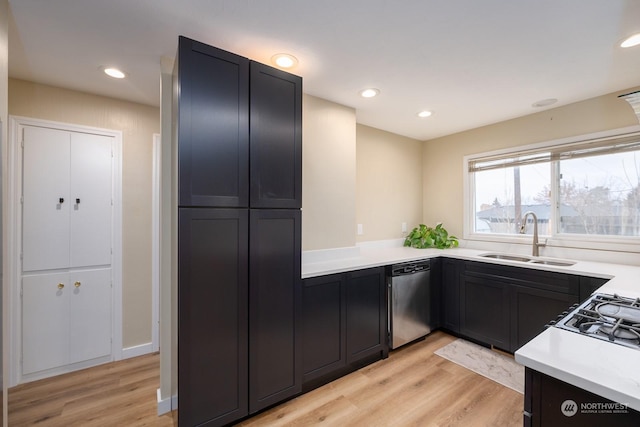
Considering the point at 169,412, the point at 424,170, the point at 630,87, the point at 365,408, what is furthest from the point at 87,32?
the point at 630,87

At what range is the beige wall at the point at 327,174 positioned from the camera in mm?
2570

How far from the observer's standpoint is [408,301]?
2.79 metres

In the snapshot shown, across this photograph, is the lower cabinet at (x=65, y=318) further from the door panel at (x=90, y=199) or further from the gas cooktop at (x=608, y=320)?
the gas cooktop at (x=608, y=320)

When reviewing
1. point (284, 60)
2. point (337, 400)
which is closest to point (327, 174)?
point (284, 60)

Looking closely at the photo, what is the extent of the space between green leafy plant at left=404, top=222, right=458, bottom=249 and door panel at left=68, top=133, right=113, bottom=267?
342 cm

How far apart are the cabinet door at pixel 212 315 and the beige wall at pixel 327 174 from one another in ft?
3.00

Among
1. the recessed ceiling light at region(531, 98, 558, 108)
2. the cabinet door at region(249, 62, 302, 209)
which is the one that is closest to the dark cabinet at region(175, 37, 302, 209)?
the cabinet door at region(249, 62, 302, 209)

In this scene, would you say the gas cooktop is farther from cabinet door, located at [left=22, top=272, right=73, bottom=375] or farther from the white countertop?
cabinet door, located at [left=22, top=272, right=73, bottom=375]

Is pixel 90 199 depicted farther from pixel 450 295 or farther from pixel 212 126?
pixel 450 295

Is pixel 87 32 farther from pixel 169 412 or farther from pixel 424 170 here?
pixel 424 170

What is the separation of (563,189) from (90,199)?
4.69 m

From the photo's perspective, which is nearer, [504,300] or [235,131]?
[235,131]

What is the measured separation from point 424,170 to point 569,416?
11.9 feet

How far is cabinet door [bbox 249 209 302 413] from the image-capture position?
1.83 meters
